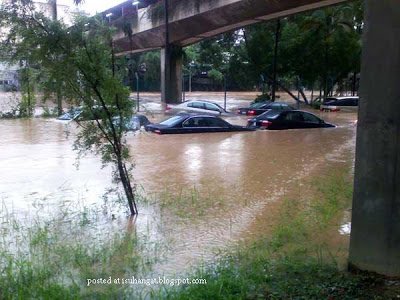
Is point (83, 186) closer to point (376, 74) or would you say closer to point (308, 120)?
point (376, 74)

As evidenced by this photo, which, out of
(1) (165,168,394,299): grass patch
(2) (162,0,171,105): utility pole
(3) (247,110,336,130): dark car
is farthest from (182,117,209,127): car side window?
(1) (165,168,394,299): grass patch

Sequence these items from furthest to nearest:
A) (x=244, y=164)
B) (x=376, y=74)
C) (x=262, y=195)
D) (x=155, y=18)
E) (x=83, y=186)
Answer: (x=155, y=18)
(x=244, y=164)
(x=83, y=186)
(x=262, y=195)
(x=376, y=74)

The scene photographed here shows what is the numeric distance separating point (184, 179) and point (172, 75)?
85.3 ft

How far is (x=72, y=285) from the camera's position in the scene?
5.77 metres

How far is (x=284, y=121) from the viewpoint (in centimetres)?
2494

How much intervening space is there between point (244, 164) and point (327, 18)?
26741mm

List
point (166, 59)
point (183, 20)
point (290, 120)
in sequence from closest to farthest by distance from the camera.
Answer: point (290, 120)
point (183, 20)
point (166, 59)

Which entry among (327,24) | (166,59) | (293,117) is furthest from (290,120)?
(327,24)

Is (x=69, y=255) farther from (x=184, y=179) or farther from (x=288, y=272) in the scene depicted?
(x=184, y=179)

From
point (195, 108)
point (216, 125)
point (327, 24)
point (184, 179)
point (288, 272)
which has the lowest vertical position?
point (184, 179)

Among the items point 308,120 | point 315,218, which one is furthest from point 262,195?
point 308,120

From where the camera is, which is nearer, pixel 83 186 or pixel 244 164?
pixel 83 186

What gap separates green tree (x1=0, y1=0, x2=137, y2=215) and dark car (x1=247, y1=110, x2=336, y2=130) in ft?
51.2

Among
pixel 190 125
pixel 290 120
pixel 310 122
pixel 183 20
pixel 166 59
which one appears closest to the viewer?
pixel 190 125
